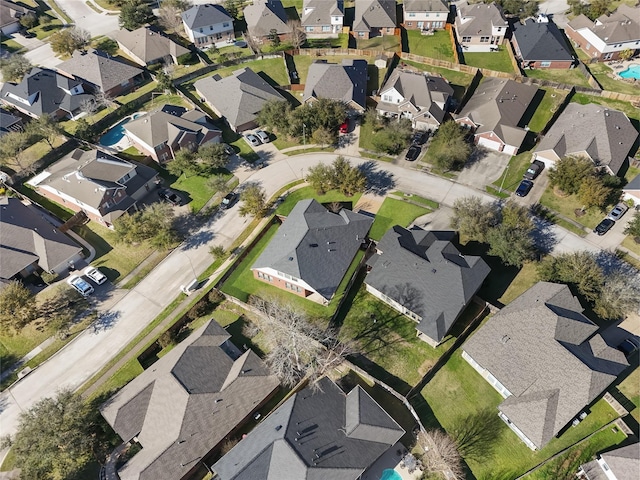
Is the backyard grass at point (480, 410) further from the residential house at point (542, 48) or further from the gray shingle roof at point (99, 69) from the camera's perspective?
the gray shingle roof at point (99, 69)

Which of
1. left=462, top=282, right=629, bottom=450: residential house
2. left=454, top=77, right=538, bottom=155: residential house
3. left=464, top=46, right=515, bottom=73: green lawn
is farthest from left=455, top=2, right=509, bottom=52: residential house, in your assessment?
left=462, top=282, right=629, bottom=450: residential house

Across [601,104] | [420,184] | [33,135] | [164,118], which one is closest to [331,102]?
[420,184]

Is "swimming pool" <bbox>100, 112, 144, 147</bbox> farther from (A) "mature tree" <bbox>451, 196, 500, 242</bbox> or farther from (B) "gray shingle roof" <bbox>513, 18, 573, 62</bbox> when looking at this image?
(B) "gray shingle roof" <bbox>513, 18, 573, 62</bbox>

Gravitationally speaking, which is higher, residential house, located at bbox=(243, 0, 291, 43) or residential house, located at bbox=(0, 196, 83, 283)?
residential house, located at bbox=(243, 0, 291, 43)

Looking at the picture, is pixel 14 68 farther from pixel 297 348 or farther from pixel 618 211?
pixel 618 211

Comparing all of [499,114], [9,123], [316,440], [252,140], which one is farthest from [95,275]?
[499,114]

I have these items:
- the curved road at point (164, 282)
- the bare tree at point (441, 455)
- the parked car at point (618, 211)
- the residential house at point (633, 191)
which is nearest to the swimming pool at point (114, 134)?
the curved road at point (164, 282)

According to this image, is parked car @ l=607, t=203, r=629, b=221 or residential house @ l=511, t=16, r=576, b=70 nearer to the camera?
parked car @ l=607, t=203, r=629, b=221
